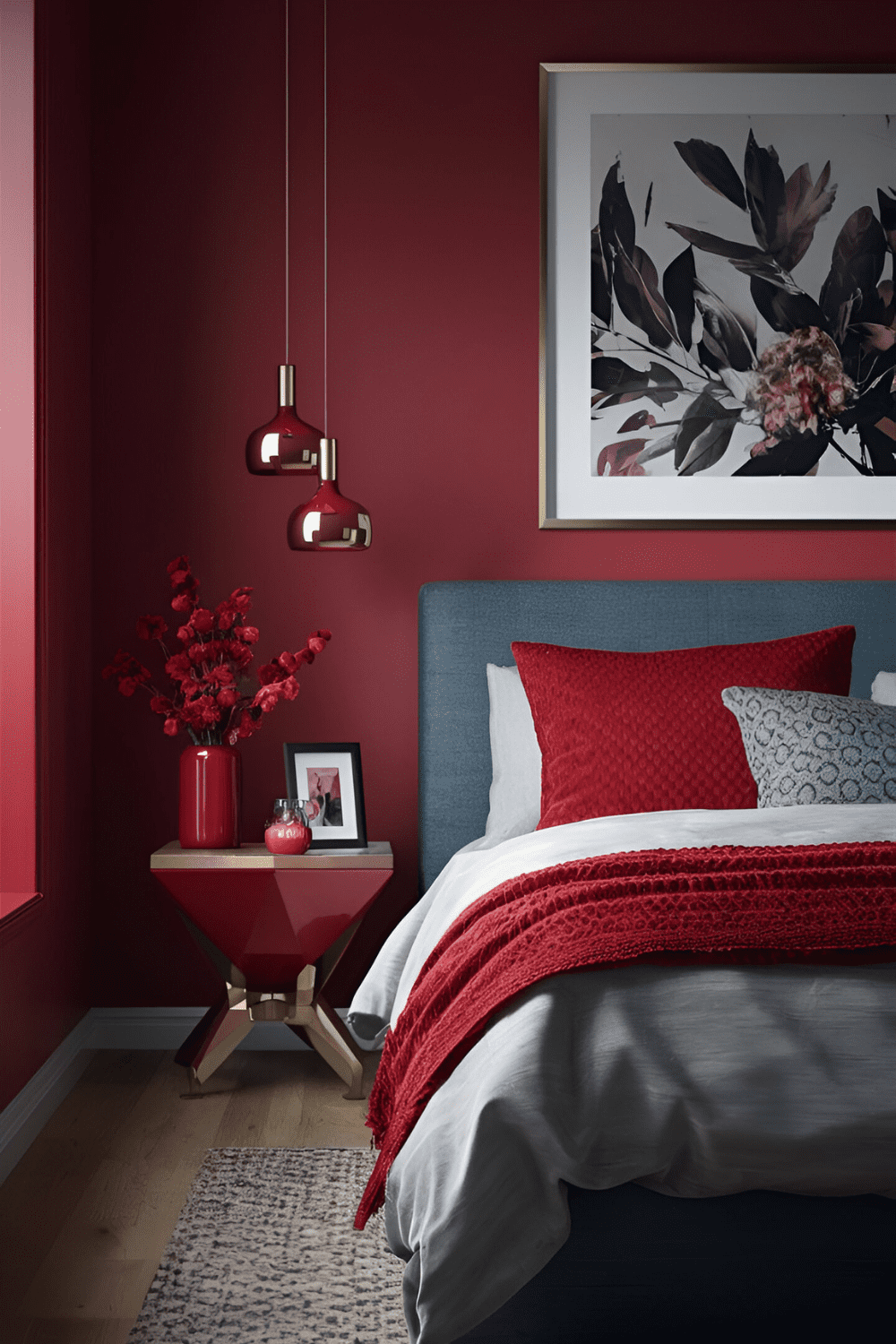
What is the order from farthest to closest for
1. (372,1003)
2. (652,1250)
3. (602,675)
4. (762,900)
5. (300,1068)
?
(300,1068) < (602,675) < (372,1003) < (762,900) < (652,1250)

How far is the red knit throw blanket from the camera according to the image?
1354mm

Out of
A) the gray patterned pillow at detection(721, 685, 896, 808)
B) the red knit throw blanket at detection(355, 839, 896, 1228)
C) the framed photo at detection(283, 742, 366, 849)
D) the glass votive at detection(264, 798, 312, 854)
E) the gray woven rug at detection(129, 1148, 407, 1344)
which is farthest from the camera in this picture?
the framed photo at detection(283, 742, 366, 849)

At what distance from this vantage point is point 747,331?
305cm

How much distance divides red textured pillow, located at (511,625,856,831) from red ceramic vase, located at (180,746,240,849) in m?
0.75

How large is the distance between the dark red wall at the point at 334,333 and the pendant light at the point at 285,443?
33 cm

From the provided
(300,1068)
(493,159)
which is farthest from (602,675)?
(493,159)

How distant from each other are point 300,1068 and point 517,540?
4.85 feet

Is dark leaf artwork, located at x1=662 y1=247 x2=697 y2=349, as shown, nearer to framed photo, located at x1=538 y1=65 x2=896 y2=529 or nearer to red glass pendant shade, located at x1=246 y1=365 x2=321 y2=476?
framed photo, located at x1=538 y1=65 x2=896 y2=529

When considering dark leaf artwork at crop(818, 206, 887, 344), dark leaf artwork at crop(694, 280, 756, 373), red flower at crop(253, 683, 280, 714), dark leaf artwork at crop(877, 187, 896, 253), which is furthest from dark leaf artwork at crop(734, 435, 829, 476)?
red flower at crop(253, 683, 280, 714)

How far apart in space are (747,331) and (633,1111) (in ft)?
7.73

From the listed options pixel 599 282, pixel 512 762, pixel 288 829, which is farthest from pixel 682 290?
pixel 288 829

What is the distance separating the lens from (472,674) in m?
2.95

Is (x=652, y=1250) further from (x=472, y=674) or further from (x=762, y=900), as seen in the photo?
(x=472, y=674)

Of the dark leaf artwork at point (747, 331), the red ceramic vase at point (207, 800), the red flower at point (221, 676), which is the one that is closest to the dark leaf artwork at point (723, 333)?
the dark leaf artwork at point (747, 331)
